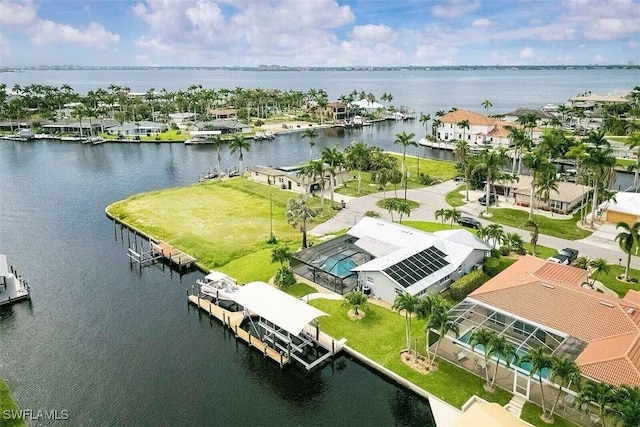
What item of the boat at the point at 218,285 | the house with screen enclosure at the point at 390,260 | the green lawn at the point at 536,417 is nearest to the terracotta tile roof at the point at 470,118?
the house with screen enclosure at the point at 390,260

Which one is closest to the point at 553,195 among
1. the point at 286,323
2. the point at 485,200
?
the point at 485,200

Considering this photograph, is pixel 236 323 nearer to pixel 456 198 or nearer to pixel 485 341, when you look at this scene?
pixel 485 341

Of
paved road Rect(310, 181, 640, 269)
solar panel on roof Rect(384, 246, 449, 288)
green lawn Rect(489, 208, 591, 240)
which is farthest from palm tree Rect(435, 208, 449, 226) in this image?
solar panel on roof Rect(384, 246, 449, 288)

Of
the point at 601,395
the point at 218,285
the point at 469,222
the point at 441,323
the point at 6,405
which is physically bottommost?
the point at 6,405

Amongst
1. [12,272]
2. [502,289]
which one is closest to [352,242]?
[502,289]

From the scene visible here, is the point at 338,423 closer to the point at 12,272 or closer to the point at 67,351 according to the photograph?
the point at 67,351

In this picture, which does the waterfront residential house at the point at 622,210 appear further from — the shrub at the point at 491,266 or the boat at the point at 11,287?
the boat at the point at 11,287

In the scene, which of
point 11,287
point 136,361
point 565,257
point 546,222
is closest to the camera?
point 136,361
